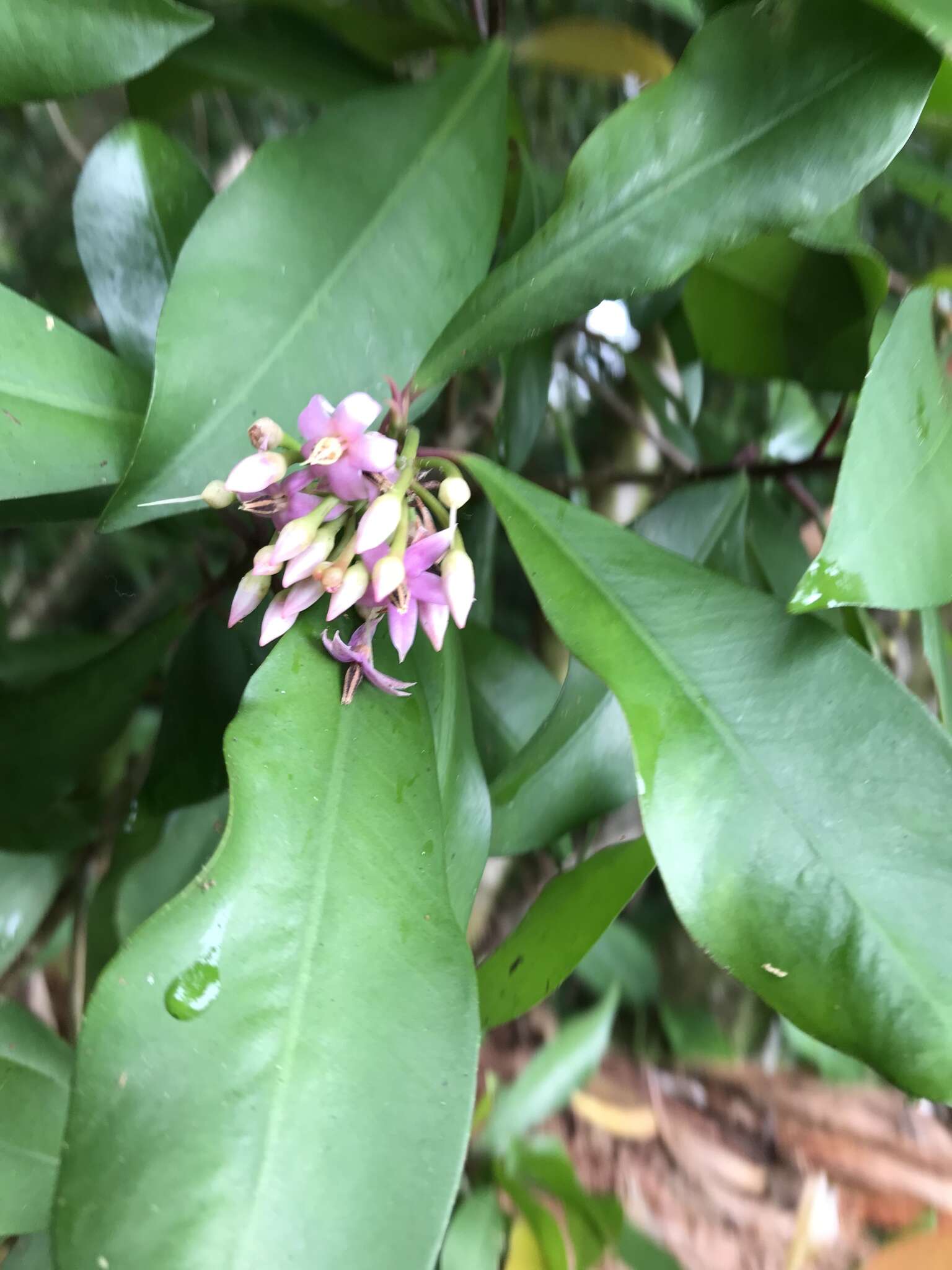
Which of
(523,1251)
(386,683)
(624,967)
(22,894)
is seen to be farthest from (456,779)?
A: (624,967)

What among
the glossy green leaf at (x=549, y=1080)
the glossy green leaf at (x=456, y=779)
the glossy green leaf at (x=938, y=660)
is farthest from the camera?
the glossy green leaf at (x=549, y=1080)

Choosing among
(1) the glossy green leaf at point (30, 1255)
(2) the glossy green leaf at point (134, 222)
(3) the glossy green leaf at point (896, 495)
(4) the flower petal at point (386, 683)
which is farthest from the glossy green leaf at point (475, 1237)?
(2) the glossy green leaf at point (134, 222)

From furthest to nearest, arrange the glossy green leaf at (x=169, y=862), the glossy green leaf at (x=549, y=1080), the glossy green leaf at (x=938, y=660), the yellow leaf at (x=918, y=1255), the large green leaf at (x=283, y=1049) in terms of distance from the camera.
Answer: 1. the glossy green leaf at (x=549, y=1080)
2. the yellow leaf at (x=918, y=1255)
3. the glossy green leaf at (x=169, y=862)
4. the glossy green leaf at (x=938, y=660)
5. the large green leaf at (x=283, y=1049)

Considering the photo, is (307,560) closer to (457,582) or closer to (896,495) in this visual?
(457,582)

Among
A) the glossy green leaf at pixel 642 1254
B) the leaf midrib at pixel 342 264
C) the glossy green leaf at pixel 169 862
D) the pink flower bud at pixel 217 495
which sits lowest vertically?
the glossy green leaf at pixel 642 1254

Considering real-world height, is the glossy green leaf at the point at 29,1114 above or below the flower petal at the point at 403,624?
below

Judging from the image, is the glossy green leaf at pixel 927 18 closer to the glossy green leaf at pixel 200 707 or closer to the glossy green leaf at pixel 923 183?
the glossy green leaf at pixel 923 183

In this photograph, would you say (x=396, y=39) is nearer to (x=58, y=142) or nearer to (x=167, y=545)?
(x=58, y=142)

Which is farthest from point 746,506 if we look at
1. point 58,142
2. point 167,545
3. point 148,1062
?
point 58,142
